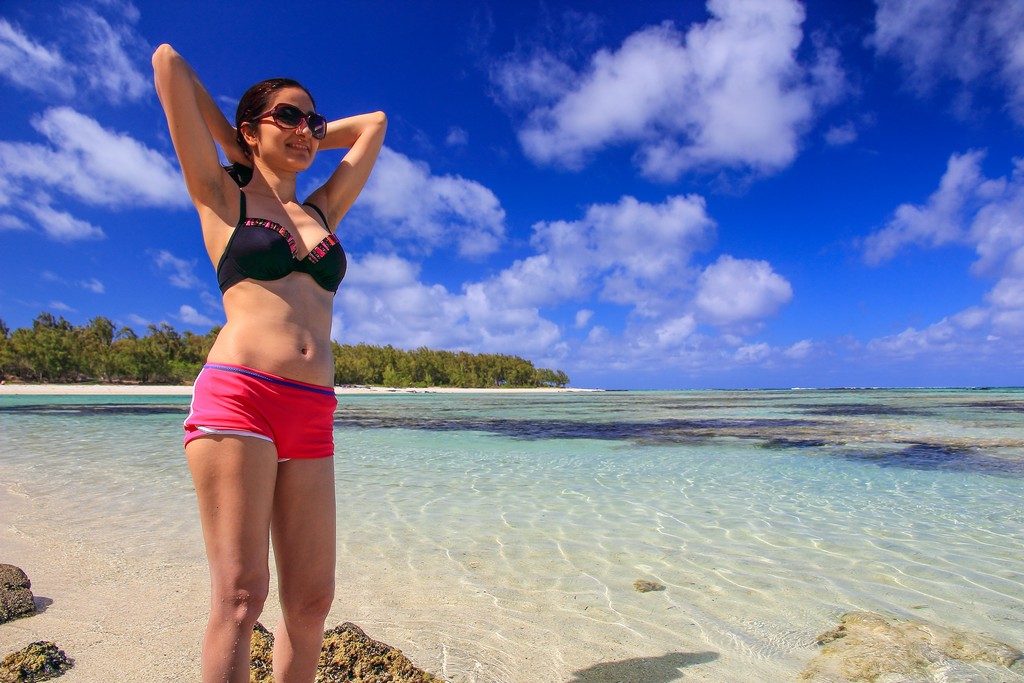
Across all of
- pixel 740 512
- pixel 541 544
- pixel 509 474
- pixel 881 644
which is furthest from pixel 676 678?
pixel 509 474

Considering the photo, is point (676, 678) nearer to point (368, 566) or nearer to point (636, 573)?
point (636, 573)

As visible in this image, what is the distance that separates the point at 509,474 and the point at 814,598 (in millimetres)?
5646

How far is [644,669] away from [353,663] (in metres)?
1.48

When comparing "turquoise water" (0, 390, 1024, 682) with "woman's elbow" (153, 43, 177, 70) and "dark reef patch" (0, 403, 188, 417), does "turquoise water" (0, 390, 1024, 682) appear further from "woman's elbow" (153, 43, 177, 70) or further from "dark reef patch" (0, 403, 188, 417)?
"dark reef patch" (0, 403, 188, 417)

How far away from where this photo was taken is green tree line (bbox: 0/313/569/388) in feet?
197

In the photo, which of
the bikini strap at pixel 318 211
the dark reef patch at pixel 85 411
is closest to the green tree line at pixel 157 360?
the dark reef patch at pixel 85 411

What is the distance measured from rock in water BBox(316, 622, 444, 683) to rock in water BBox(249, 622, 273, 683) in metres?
0.23

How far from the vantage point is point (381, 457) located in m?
11.0

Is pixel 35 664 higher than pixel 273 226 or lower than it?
lower

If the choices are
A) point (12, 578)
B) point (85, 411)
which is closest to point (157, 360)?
point (85, 411)

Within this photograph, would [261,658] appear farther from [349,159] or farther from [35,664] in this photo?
[349,159]

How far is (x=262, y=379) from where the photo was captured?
1.77 m

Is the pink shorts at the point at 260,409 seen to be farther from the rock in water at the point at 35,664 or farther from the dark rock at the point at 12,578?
the dark rock at the point at 12,578

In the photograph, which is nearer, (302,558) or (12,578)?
(302,558)
